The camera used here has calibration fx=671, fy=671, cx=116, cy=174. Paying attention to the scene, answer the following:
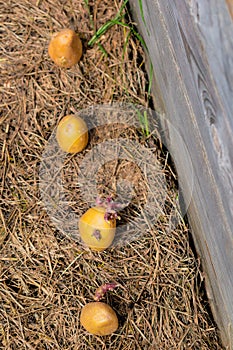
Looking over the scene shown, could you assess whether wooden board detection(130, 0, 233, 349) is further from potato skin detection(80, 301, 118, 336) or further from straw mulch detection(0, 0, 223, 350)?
potato skin detection(80, 301, 118, 336)

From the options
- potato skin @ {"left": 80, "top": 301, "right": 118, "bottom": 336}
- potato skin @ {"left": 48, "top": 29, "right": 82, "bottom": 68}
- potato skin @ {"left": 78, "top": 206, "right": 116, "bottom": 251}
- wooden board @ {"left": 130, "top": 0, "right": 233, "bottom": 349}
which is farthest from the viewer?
potato skin @ {"left": 48, "top": 29, "right": 82, "bottom": 68}

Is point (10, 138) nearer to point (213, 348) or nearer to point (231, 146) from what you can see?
point (213, 348)

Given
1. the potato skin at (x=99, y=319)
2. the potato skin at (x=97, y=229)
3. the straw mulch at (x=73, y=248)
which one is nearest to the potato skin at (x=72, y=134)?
the straw mulch at (x=73, y=248)

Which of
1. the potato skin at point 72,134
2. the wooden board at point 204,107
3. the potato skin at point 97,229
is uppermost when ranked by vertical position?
the wooden board at point 204,107

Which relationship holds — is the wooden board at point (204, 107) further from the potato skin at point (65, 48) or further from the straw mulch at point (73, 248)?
the potato skin at point (65, 48)

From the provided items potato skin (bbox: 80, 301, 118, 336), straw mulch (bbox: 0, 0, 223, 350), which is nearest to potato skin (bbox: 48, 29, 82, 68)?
straw mulch (bbox: 0, 0, 223, 350)

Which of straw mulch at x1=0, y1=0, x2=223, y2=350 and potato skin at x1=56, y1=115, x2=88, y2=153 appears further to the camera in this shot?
potato skin at x1=56, y1=115, x2=88, y2=153

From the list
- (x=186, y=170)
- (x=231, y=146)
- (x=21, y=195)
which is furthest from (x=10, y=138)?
(x=231, y=146)
